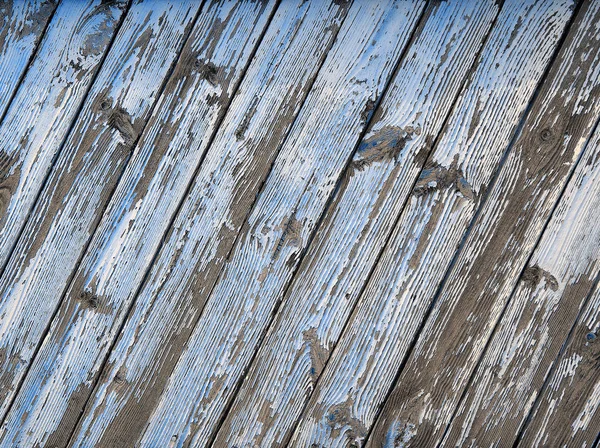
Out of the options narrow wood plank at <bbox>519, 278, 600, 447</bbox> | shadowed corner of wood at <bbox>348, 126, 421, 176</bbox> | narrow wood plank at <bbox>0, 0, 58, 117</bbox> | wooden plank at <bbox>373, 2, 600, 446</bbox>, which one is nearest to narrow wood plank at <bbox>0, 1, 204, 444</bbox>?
narrow wood plank at <bbox>0, 0, 58, 117</bbox>

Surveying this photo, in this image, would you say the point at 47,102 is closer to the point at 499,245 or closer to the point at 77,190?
the point at 77,190

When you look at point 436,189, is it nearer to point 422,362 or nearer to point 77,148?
point 422,362

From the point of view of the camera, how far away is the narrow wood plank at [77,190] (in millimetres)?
1318

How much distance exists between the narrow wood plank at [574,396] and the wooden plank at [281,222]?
65 cm

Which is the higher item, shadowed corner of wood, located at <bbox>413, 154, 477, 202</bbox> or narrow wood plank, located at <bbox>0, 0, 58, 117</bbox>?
shadowed corner of wood, located at <bbox>413, 154, 477, 202</bbox>

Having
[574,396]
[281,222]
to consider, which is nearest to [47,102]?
[281,222]

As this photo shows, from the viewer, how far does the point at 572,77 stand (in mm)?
1225

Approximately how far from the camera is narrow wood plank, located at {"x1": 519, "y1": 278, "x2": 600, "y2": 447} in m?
1.22

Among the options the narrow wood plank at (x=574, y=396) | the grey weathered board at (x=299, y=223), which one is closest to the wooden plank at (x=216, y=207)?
the grey weathered board at (x=299, y=223)

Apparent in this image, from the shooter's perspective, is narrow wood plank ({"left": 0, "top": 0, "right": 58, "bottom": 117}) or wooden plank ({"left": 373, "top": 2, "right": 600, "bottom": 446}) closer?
wooden plank ({"left": 373, "top": 2, "right": 600, "bottom": 446})

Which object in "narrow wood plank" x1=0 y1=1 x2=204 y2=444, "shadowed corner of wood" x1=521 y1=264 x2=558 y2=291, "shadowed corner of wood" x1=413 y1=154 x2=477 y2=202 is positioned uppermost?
"shadowed corner of wood" x1=413 y1=154 x2=477 y2=202

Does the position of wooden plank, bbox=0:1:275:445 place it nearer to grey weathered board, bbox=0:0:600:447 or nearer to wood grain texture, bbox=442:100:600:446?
grey weathered board, bbox=0:0:600:447

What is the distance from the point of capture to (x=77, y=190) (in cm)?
132

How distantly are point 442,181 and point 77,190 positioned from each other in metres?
0.92
